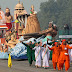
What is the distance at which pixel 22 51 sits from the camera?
27391mm

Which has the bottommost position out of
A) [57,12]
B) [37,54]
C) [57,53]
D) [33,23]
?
[37,54]

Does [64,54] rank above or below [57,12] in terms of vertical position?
below

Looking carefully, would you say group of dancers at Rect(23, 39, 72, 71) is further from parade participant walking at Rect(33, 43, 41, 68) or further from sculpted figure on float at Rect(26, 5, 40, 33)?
sculpted figure on float at Rect(26, 5, 40, 33)

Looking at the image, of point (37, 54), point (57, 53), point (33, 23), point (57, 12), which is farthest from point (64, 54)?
point (57, 12)

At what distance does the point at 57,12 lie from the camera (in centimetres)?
8812

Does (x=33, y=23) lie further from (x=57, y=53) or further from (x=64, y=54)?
(x=64, y=54)

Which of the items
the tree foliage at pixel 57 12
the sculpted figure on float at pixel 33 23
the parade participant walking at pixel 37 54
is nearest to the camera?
the parade participant walking at pixel 37 54

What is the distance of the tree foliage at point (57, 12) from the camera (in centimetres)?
8044

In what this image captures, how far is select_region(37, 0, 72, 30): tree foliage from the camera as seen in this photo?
80.4 meters

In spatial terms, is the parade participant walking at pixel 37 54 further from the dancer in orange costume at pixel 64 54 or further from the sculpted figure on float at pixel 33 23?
the sculpted figure on float at pixel 33 23

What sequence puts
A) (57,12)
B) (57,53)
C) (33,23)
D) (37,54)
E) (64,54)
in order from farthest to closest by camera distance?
(57,12) < (33,23) < (37,54) < (57,53) < (64,54)

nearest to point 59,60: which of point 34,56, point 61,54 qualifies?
point 61,54

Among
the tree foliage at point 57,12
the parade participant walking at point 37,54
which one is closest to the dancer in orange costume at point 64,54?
the parade participant walking at point 37,54

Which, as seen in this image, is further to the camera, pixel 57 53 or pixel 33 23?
pixel 33 23
